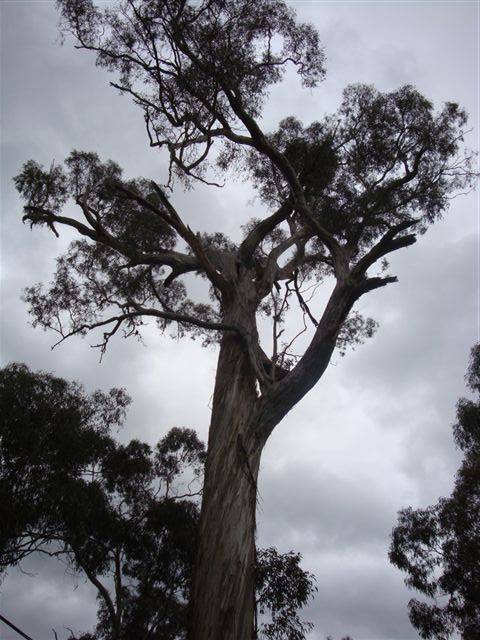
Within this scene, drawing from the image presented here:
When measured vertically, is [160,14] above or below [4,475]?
above

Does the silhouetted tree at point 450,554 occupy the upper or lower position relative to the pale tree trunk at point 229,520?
upper

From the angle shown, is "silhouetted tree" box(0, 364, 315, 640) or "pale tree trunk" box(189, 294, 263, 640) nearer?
"pale tree trunk" box(189, 294, 263, 640)

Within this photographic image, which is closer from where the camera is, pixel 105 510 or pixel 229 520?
pixel 229 520

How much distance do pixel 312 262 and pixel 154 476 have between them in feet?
16.9

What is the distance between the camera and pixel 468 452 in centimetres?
1098

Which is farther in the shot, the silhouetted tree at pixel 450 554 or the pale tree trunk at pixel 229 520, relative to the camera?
the silhouetted tree at pixel 450 554

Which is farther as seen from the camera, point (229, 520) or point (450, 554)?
point (450, 554)

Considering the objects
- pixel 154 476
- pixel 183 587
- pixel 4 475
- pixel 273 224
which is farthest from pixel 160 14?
pixel 183 587

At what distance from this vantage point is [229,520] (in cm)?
399

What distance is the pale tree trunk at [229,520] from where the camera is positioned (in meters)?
3.57

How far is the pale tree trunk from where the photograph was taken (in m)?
3.57

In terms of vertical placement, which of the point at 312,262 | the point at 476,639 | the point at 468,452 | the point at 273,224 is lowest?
the point at 476,639

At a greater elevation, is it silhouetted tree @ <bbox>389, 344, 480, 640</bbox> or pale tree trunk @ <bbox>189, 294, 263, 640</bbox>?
silhouetted tree @ <bbox>389, 344, 480, 640</bbox>

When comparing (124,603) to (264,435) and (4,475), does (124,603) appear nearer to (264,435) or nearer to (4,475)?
(4,475)
